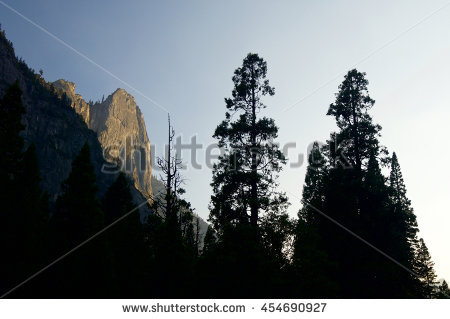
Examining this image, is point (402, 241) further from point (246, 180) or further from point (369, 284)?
point (246, 180)

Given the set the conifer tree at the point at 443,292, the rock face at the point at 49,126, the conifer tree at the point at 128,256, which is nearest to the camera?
the conifer tree at the point at 128,256

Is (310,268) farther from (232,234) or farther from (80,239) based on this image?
(80,239)

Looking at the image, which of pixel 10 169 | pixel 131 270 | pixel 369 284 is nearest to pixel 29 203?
pixel 10 169

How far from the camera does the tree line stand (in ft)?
46.3

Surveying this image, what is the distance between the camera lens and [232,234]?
15.9 meters

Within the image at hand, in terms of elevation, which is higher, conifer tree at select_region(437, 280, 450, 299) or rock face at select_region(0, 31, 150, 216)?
rock face at select_region(0, 31, 150, 216)

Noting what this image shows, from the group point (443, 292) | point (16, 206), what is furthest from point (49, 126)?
point (443, 292)

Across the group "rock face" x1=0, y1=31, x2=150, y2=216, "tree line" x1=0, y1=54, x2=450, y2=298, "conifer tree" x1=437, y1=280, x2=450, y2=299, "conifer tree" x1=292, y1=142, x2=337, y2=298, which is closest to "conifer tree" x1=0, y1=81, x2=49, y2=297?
"tree line" x1=0, y1=54, x2=450, y2=298

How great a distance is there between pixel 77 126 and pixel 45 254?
16107cm

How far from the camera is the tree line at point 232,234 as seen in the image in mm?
14125

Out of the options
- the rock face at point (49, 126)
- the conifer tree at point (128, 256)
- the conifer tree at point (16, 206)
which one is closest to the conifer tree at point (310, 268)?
the conifer tree at point (128, 256)

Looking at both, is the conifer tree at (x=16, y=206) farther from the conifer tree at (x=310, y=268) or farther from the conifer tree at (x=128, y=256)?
the conifer tree at (x=310, y=268)

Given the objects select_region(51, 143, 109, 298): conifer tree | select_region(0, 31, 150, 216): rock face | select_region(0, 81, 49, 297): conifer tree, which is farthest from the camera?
select_region(0, 31, 150, 216): rock face

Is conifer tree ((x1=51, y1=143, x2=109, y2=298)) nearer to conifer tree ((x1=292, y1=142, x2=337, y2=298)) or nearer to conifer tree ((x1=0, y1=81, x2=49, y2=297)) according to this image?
conifer tree ((x1=0, y1=81, x2=49, y2=297))
